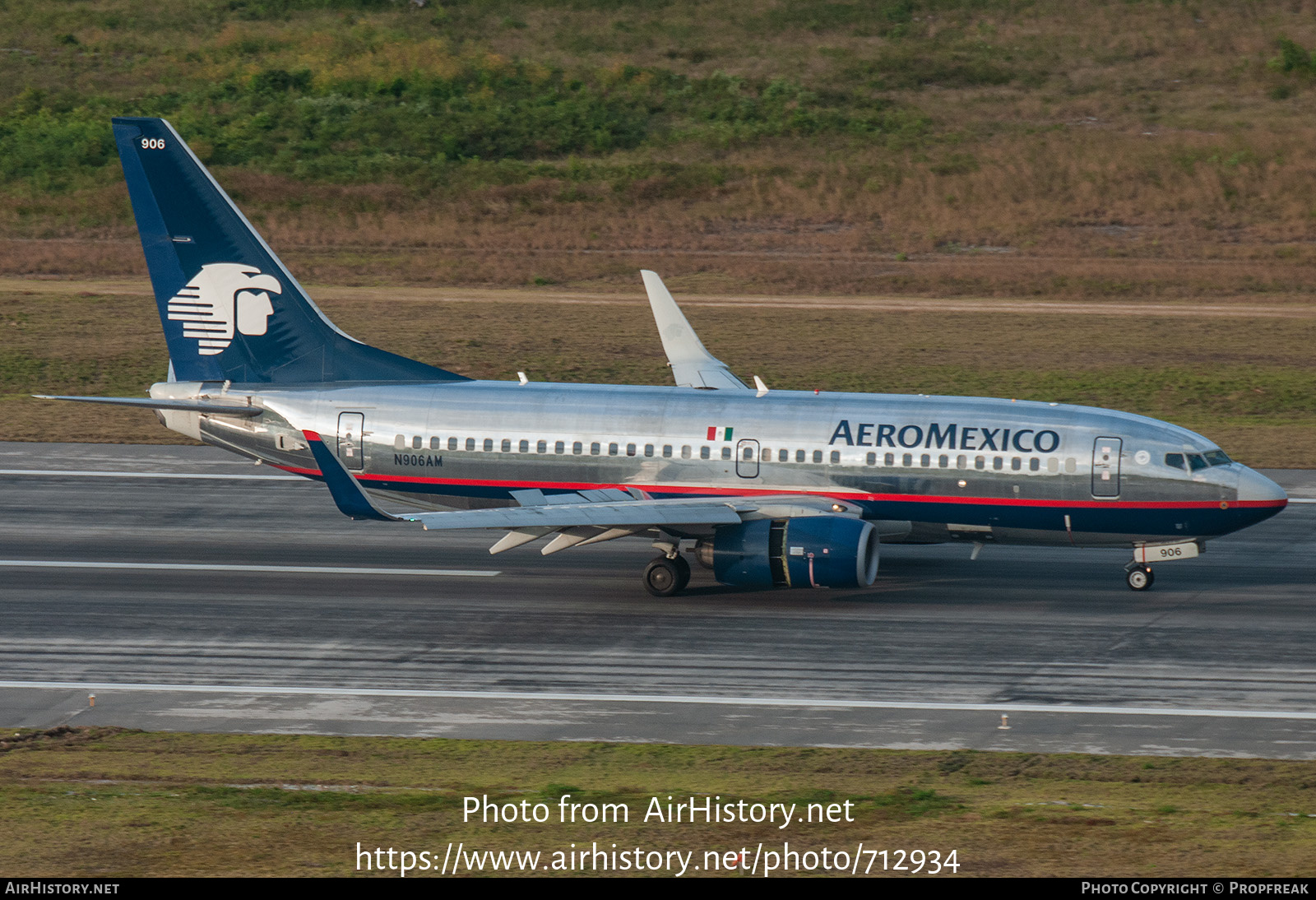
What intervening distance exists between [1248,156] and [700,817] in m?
76.6

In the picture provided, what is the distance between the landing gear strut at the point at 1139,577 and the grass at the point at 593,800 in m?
10.4

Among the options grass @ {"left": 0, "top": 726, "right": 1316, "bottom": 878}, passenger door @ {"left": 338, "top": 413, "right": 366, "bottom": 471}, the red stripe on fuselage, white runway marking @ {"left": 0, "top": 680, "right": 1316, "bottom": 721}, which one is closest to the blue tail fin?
passenger door @ {"left": 338, "top": 413, "right": 366, "bottom": 471}

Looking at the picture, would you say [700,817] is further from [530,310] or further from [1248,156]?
[1248,156]

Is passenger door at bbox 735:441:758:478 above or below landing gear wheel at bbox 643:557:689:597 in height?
above

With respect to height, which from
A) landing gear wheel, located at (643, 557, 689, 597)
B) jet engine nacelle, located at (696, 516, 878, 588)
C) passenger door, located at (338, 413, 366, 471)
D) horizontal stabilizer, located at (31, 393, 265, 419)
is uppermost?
horizontal stabilizer, located at (31, 393, 265, 419)

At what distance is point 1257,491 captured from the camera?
110 ft

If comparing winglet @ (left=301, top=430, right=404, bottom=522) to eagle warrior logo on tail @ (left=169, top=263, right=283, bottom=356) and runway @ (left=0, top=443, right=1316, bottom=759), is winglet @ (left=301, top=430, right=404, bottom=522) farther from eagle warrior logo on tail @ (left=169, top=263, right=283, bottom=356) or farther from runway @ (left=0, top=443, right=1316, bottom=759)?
eagle warrior logo on tail @ (left=169, top=263, right=283, bottom=356)

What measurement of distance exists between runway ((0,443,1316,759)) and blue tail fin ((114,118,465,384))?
14.6ft

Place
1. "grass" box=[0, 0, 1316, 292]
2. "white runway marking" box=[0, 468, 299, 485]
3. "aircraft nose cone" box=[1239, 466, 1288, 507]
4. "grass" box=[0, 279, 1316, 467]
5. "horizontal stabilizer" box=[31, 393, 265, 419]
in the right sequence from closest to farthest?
"aircraft nose cone" box=[1239, 466, 1288, 507] < "horizontal stabilizer" box=[31, 393, 265, 419] < "white runway marking" box=[0, 468, 299, 485] < "grass" box=[0, 279, 1316, 467] < "grass" box=[0, 0, 1316, 292]

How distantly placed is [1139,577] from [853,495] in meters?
6.57

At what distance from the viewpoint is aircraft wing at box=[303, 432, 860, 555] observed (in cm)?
3178

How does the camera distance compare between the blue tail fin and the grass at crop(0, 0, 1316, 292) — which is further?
the grass at crop(0, 0, 1316, 292)

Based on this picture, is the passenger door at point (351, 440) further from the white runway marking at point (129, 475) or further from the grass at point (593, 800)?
the grass at point (593, 800)
